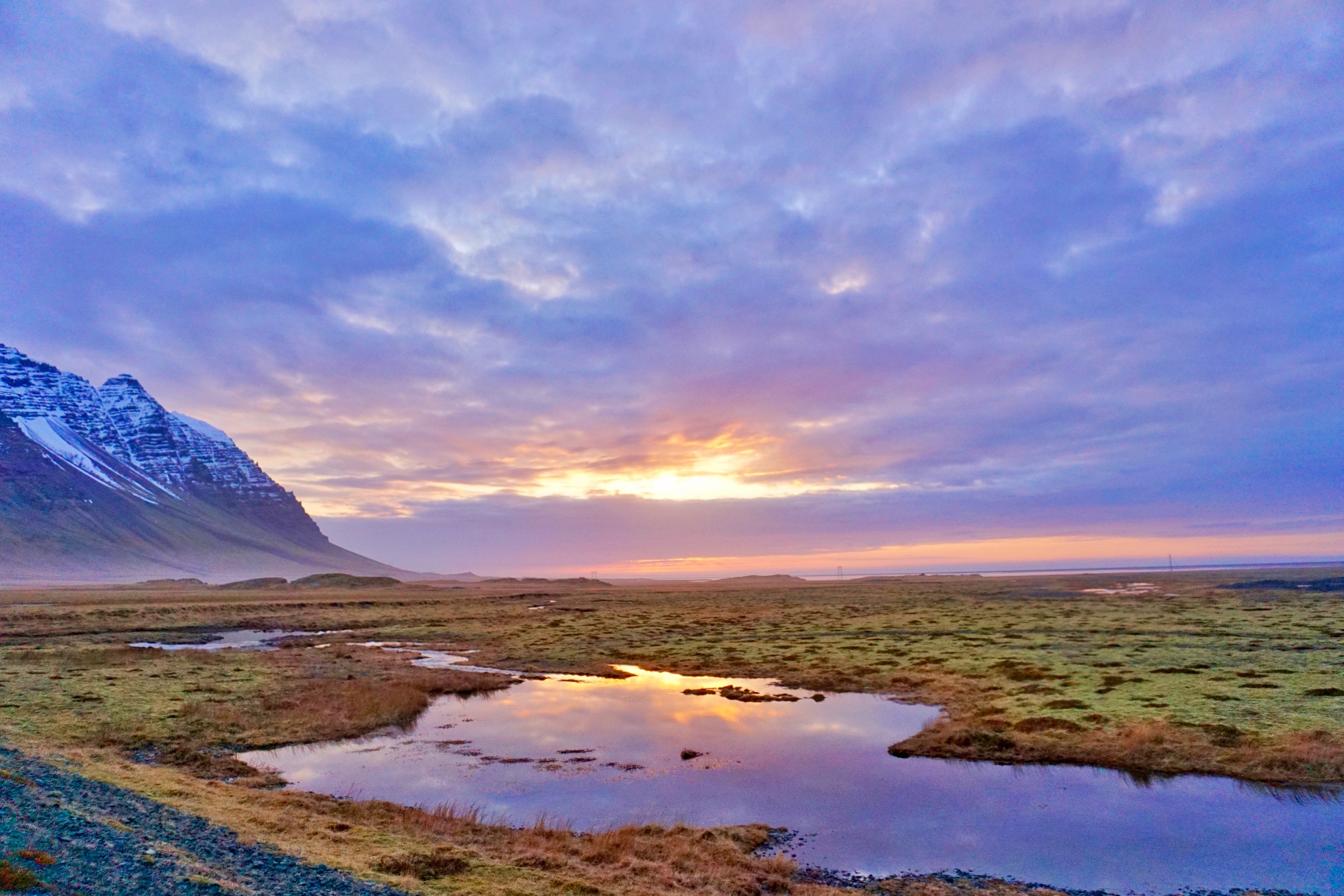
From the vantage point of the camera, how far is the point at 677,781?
2483cm

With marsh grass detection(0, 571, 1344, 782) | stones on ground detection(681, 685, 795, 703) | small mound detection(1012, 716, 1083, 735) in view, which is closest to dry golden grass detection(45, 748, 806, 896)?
marsh grass detection(0, 571, 1344, 782)

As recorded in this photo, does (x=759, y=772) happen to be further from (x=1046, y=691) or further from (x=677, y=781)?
(x=1046, y=691)

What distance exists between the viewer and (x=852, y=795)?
74.6ft

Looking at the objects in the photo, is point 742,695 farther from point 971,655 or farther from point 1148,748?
point 1148,748

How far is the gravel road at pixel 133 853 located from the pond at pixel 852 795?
737 cm

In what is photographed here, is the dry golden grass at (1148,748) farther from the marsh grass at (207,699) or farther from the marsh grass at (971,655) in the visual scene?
the marsh grass at (207,699)

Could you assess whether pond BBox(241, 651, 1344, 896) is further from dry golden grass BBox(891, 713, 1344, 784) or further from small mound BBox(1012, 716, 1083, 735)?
small mound BBox(1012, 716, 1083, 735)

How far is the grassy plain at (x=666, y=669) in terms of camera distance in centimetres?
1695

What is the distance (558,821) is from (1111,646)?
4746 cm

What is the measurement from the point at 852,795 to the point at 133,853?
19.2m

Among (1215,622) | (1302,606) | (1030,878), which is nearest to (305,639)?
(1030,878)

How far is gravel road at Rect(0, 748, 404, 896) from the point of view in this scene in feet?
39.0

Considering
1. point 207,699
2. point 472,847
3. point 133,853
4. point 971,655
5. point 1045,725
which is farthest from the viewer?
point 971,655

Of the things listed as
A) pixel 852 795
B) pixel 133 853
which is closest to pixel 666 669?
pixel 852 795
